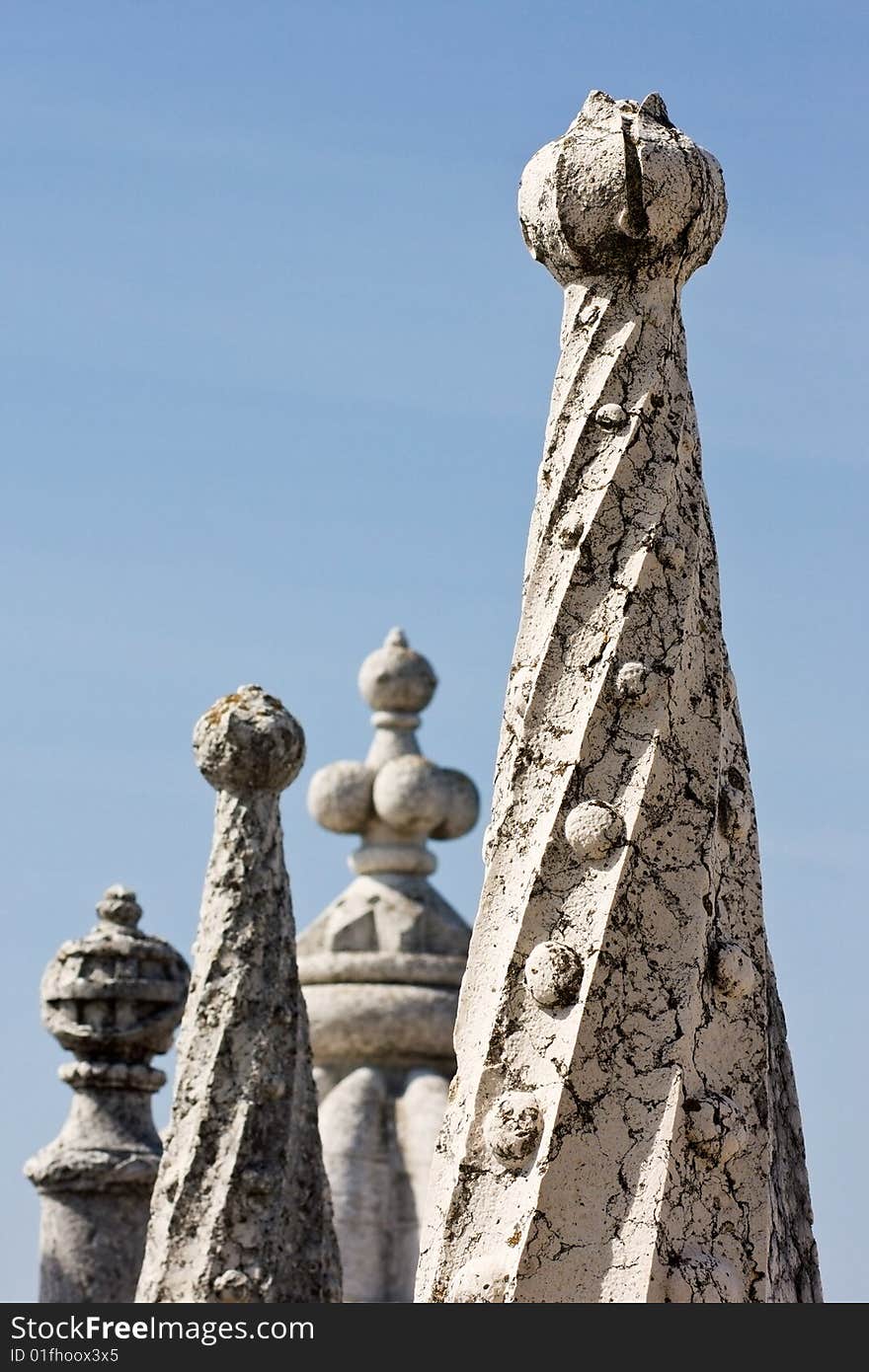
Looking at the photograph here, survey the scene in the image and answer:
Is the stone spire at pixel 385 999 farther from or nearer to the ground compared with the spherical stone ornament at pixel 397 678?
nearer to the ground

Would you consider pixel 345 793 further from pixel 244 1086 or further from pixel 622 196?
pixel 622 196

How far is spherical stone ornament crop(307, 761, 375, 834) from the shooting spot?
15688 mm

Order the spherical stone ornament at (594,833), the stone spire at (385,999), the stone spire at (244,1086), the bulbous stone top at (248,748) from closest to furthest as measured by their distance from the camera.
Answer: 1. the spherical stone ornament at (594,833)
2. the stone spire at (244,1086)
3. the bulbous stone top at (248,748)
4. the stone spire at (385,999)

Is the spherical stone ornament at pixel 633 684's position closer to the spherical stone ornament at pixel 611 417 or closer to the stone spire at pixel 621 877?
the stone spire at pixel 621 877

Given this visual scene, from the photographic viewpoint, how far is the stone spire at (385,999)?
1475 cm

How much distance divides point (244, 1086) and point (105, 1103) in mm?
3228

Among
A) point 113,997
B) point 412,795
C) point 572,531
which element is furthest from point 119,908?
point 572,531

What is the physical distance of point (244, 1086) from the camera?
31.9 ft

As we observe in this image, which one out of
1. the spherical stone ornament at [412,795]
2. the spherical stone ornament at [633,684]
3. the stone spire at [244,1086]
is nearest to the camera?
the spherical stone ornament at [633,684]

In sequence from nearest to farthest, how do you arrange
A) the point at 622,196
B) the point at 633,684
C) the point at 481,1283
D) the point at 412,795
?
the point at 481,1283 → the point at 633,684 → the point at 622,196 → the point at 412,795

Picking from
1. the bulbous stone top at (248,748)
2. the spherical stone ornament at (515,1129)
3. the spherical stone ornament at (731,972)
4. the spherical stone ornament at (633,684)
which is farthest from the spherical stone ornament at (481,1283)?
the bulbous stone top at (248,748)

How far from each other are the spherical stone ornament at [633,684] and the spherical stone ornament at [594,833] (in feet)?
0.95

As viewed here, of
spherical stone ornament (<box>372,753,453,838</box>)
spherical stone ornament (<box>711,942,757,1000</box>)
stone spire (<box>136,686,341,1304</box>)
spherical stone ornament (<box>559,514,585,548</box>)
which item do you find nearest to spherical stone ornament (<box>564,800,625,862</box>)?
spherical stone ornament (<box>711,942,757,1000</box>)

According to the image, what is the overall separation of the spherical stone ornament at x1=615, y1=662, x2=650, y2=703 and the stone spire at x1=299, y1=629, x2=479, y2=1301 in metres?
8.06
